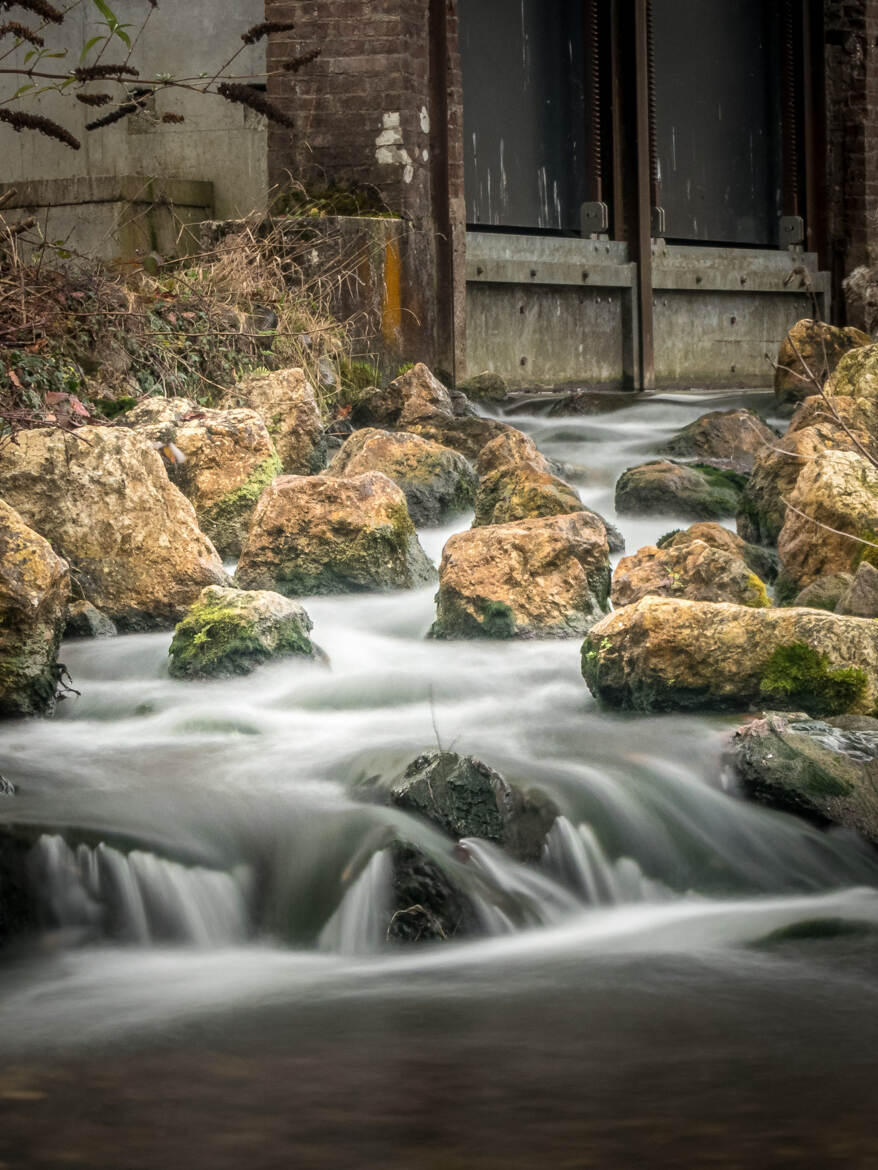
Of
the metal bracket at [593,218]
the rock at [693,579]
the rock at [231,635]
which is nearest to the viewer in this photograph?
the rock at [231,635]

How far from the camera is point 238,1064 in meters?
3.36

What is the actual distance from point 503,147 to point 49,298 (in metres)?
6.08

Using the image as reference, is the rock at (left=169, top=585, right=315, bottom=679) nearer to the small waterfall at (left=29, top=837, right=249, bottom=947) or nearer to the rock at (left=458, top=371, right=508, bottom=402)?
the small waterfall at (left=29, top=837, right=249, bottom=947)

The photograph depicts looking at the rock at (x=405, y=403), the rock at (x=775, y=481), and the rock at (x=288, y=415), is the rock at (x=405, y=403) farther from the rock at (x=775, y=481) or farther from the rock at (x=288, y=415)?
the rock at (x=775, y=481)

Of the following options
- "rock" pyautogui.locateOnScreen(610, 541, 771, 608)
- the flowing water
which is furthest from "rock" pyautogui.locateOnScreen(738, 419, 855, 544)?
the flowing water

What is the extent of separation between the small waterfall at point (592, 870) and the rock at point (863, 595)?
1.59 m

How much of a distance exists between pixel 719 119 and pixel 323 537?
9162mm

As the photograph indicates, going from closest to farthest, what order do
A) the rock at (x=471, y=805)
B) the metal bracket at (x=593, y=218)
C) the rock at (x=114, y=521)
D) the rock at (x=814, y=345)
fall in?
1. the rock at (x=471, y=805)
2. the rock at (x=114, y=521)
3. the rock at (x=814, y=345)
4. the metal bracket at (x=593, y=218)

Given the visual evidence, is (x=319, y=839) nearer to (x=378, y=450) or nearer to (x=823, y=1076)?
(x=823, y=1076)

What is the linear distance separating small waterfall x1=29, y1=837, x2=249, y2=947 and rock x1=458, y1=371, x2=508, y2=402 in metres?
6.90

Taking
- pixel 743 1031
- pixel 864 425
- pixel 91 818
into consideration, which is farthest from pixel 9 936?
pixel 864 425

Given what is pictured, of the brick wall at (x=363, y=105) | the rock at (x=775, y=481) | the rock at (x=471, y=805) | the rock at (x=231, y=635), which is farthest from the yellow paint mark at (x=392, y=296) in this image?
the rock at (x=471, y=805)

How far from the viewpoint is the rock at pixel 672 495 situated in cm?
832

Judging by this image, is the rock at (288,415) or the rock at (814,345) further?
the rock at (814,345)
